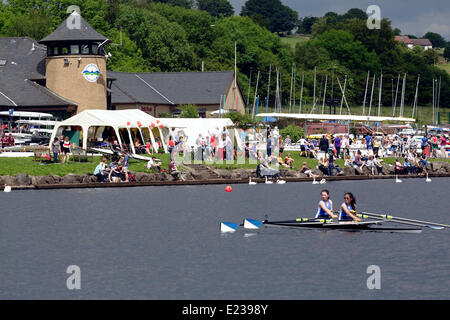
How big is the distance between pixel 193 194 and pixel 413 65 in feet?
388

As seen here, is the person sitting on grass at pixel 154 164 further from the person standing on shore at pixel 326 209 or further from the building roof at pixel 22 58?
the building roof at pixel 22 58

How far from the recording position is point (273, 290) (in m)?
22.2

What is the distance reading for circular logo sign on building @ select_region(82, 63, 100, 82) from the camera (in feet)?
214

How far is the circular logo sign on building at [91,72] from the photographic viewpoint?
6531 centimetres

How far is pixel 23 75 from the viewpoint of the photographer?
222 ft

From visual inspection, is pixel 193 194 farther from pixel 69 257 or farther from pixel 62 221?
pixel 69 257

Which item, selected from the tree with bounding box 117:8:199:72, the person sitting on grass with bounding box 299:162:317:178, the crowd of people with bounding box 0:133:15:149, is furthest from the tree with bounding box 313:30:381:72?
the person sitting on grass with bounding box 299:162:317:178

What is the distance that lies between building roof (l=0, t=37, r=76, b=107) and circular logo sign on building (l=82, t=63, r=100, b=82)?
8.47 ft

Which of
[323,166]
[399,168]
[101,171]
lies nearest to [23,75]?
[101,171]

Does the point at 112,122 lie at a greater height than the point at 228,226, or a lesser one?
greater

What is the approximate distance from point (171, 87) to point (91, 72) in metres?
23.4

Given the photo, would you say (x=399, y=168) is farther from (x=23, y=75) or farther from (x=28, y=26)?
(x=28, y=26)

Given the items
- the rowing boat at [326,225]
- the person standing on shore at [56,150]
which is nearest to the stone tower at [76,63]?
→ the person standing on shore at [56,150]

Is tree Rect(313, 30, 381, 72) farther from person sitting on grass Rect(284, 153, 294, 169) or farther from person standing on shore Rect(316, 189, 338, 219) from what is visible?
person standing on shore Rect(316, 189, 338, 219)
